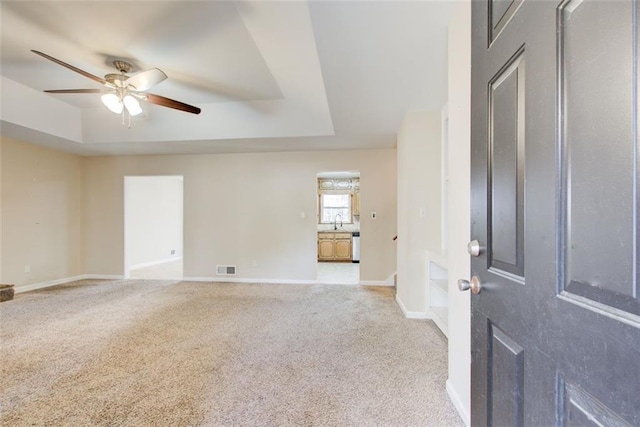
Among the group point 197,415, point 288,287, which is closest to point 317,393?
point 197,415

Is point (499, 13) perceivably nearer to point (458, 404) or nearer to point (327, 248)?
point (458, 404)

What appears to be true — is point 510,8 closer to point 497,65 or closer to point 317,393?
point 497,65

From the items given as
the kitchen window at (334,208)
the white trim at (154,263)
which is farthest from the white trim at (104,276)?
the kitchen window at (334,208)

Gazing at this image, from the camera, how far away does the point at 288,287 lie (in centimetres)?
470

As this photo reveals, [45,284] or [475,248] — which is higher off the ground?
[475,248]

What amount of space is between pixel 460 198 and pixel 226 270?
174 inches

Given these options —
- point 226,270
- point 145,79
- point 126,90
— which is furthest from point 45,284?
point 145,79

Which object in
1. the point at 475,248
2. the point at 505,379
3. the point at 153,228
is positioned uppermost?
the point at 475,248

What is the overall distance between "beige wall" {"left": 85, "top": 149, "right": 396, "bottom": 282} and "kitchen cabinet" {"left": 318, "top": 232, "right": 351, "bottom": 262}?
2.24 m

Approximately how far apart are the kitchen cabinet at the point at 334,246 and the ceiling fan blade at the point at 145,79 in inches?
205

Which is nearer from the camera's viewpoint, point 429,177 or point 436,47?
point 436,47

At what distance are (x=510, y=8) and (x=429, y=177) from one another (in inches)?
103

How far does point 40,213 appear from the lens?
184 inches

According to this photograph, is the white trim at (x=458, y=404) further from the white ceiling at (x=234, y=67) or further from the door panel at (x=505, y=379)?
the white ceiling at (x=234, y=67)
